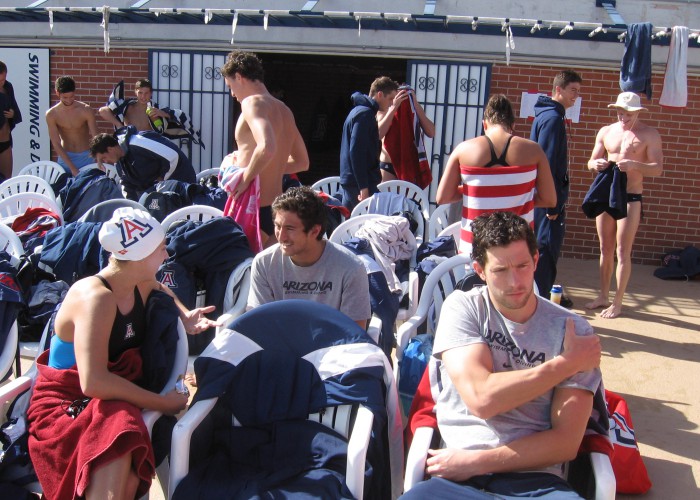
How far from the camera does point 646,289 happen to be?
270 inches

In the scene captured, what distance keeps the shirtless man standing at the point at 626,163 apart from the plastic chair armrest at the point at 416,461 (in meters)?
3.70

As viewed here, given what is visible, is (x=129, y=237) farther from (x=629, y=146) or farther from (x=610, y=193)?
(x=629, y=146)

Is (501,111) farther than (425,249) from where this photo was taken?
No

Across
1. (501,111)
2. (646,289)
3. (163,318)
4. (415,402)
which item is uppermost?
(501,111)

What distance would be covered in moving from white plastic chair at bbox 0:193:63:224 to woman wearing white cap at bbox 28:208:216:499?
2.66 metres

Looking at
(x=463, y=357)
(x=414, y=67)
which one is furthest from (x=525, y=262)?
(x=414, y=67)

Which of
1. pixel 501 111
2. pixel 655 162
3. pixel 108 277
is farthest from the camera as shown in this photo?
pixel 655 162

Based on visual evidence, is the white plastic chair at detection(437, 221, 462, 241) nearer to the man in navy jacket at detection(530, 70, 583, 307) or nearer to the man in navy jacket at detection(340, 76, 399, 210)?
the man in navy jacket at detection(530, 70, 583, 307)

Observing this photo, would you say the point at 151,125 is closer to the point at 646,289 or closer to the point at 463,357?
the point at 646,289

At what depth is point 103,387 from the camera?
2.45 m

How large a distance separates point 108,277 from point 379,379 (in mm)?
1033

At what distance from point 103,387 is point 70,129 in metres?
6.11

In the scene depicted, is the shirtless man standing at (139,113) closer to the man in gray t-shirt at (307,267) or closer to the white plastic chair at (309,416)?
the man in gray t-shirt at (307,267)

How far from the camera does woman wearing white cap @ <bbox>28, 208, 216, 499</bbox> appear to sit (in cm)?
234
